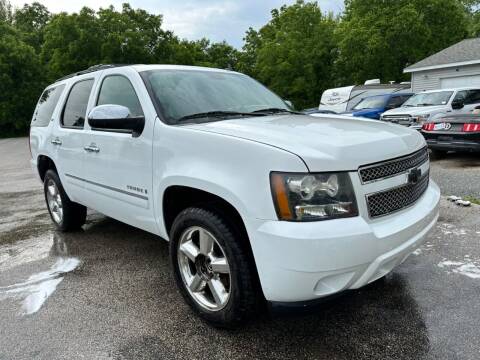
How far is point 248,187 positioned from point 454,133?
8.13 meters

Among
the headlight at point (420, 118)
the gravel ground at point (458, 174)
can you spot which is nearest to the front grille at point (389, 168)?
the gravel ground at point (458, 174)

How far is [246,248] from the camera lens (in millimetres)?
2600

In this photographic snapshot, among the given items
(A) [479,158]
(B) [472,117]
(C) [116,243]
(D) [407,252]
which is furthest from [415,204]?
(A) [479,158]

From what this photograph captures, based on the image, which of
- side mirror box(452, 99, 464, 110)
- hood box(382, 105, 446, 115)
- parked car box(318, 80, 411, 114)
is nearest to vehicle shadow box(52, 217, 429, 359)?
hood box(382, 105, 446, 115)

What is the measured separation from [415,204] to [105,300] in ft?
8.09

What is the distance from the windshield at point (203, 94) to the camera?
10.9 ft

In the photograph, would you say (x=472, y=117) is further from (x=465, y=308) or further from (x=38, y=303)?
(x=38, y=303)

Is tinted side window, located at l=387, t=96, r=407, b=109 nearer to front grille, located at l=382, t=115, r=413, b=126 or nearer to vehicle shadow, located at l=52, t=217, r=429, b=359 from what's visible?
front grille, located at l=382, t=115, r=413, b=126

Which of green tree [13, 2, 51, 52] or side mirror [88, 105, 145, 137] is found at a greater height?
green tree [13, 2, 51, 52]

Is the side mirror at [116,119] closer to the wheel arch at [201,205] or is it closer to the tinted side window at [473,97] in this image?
the wheel arch at [201,205]

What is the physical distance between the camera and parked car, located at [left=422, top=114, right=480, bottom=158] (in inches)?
344

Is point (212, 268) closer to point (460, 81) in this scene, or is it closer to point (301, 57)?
point (460, 81)

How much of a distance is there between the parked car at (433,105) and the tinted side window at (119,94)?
9.60 metres

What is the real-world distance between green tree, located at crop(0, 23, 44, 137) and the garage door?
29525mm
